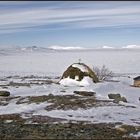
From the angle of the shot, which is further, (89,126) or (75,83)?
(75,83)

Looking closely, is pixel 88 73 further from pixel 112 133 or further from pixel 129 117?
pixel 112 133

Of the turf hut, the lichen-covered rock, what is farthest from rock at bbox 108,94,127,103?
the turf hut

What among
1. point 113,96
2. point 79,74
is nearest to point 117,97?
point 113,96

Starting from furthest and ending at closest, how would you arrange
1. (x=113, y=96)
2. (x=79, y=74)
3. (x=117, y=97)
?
(x=79, y=74), (x=113, y=96), (x=117, y=97)

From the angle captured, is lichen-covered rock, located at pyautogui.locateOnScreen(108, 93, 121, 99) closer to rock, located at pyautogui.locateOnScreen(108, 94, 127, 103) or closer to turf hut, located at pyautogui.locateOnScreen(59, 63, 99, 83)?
rock, located at pyautogui.locateOnScreen(108, 94, 127, 103)

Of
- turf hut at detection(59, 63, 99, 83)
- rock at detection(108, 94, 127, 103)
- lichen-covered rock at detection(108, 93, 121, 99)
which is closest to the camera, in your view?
rock at detection(108, 94, 127, 103)

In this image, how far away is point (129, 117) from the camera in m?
27.9

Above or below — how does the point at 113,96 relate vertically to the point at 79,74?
below

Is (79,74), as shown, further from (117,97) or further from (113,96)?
(117,97)

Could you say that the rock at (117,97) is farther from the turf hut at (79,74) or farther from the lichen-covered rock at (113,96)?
the turf hut at (79,74)

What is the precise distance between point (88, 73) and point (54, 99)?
13.1 metres

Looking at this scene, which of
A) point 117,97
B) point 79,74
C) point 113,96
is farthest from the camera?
point 79,74

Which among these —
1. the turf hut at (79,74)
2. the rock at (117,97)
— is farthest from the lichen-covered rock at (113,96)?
the turf hut at (79,74)

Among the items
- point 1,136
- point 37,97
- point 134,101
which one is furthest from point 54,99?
point 1,136
